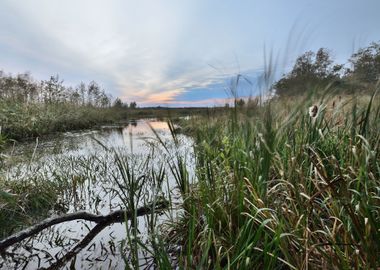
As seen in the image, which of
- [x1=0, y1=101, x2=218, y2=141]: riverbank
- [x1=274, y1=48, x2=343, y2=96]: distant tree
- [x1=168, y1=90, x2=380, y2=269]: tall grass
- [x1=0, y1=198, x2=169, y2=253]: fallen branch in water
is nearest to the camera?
[x1=168, y1=90, x2=380, y2=269]: tall grass

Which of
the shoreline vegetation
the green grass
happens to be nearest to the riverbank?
the green grass

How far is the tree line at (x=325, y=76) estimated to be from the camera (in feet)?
5.96

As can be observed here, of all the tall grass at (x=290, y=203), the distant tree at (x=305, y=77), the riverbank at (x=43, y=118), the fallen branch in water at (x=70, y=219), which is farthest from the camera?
the riverbank at (x=43, y=118)

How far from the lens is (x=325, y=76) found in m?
1.95

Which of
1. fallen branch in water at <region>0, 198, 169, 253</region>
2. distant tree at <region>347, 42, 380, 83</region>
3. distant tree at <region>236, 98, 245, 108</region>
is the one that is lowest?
fallen branch in water at <region>0, 198, 169, 253</region>

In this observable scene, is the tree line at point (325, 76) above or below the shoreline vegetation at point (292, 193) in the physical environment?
above

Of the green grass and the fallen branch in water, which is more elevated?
the green grass

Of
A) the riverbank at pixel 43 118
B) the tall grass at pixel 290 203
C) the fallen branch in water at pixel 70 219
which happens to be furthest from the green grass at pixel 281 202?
the riverbank at pixel 43 118

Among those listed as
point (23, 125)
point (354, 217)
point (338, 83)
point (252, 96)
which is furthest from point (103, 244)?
point (23, 125)

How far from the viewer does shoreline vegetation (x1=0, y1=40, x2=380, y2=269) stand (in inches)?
50.4

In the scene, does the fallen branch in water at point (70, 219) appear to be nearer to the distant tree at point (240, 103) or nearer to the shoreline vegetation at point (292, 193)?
the shoreline vegetation at point (292, 193)

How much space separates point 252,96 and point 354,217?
991 mm

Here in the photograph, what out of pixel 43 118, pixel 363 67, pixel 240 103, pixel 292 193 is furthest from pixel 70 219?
pixel 43 118

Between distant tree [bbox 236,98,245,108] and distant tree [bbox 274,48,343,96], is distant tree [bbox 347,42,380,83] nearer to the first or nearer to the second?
distant tree [bbox 274,48,343,96]
